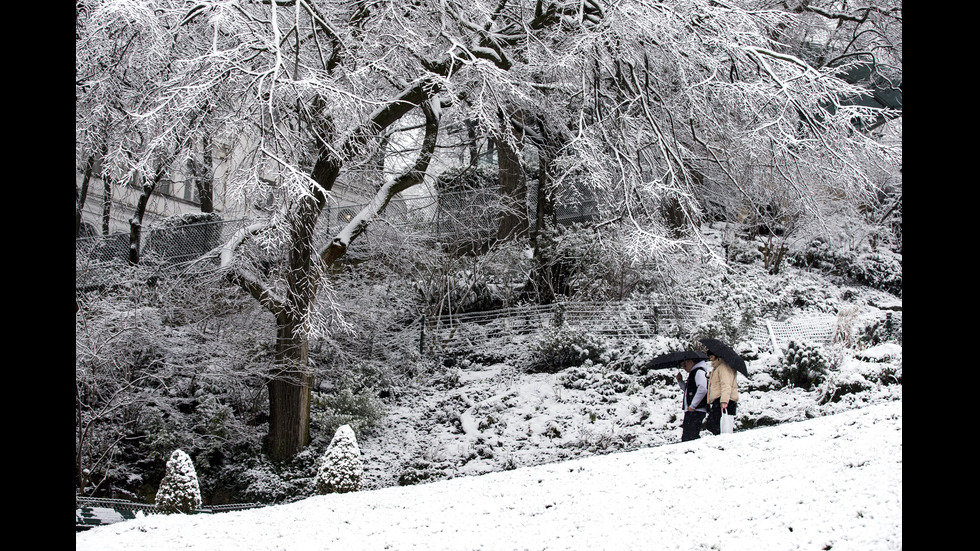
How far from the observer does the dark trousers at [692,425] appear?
865 centimetres

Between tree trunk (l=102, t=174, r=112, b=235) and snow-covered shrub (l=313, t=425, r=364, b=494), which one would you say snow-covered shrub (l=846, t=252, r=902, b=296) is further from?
tree trunk (l=102, t=174, r=112, b=235)

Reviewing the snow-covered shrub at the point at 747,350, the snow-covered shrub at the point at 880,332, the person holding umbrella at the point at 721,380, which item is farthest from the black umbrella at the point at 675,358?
the snow-covered shrub at the point at 880,332

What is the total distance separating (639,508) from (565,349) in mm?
6178

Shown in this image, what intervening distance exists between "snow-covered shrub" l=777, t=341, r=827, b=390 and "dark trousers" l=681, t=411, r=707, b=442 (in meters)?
2.55

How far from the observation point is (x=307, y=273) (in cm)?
884

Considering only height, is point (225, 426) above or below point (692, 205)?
below

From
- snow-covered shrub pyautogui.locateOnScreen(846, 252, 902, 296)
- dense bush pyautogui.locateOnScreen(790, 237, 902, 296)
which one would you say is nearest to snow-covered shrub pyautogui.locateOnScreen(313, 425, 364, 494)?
dense bush pyautogui.locateOnScreen(790, 237, 902, 296)

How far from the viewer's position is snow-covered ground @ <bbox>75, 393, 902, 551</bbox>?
507 cm

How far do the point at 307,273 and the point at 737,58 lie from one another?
18.8 ft
